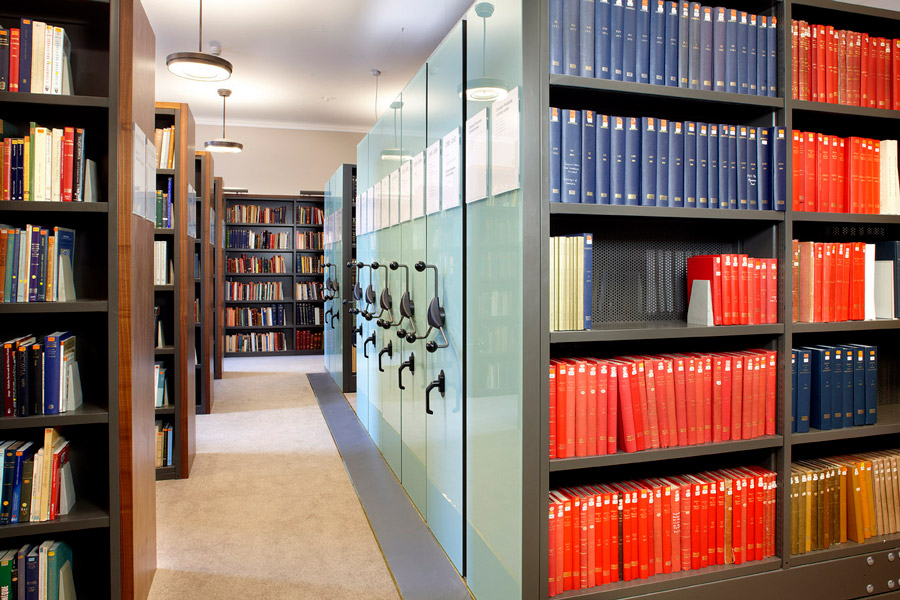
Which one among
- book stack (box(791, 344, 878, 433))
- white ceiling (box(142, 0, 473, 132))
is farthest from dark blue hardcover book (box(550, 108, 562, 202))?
white ceiling (box(142, 0, 473, 132))

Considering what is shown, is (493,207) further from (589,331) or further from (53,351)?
(53,351)

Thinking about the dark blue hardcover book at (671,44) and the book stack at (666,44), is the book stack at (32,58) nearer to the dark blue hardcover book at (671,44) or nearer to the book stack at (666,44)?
the book stack at (666,44)

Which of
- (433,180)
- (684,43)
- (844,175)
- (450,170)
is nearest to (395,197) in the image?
(433,180)

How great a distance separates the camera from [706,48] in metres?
1.93

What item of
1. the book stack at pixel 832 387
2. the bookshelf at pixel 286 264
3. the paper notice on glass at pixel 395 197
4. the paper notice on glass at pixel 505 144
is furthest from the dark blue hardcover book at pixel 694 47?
the bookshelf at pixel 286 264

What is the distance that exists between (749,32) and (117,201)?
2173 millimetres

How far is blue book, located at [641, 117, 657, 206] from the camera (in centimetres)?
186

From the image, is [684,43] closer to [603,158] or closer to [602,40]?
[602,40]

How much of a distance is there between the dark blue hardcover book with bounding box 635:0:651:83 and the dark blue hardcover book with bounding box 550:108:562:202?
339 millimetres

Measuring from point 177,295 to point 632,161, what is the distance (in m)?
2.91

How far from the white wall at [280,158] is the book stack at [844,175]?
8.08 m

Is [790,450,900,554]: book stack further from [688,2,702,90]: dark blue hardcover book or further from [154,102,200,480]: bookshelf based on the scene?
[154,102,200,480]: bookshelf

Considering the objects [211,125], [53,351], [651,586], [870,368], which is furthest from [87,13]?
[211,125]

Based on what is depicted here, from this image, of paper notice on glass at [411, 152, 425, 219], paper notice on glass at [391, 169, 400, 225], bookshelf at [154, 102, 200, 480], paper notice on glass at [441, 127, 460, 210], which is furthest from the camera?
bookshelf at [154, 102, 200, 480]
